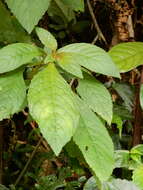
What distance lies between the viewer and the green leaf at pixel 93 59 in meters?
0.75

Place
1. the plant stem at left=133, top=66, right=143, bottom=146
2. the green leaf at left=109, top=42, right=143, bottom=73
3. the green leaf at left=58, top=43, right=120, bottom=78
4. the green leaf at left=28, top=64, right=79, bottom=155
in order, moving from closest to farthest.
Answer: the green leaf at left=28, top=64, right=79, bottom=155 → the green leaf at left=58, top=43, right=120, bottom=78 → the green leaf at left=109, top=42, right=143, bottom=73 → the plant stem at left=133, top=66, right=143, bottom=146

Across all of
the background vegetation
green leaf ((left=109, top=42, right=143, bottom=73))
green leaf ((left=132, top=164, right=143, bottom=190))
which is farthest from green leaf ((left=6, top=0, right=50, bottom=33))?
green leaf ((left=132, top=164, right=143, bottom=190))

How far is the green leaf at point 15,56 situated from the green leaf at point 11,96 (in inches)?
Answer: 1.4

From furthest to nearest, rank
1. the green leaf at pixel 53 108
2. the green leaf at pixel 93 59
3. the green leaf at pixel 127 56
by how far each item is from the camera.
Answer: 1. the green leaf at pixel 127 56
2. the green leaf at pixel 93 59
3. the green leaf at pixel 53 108

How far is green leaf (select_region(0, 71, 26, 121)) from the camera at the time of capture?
2.40 feet

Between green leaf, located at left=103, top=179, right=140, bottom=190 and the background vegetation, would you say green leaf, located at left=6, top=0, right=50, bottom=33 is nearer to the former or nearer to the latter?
the background vegetation

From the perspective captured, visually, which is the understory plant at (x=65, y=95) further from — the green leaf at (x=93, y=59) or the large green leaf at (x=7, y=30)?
the large green leaf at (x=7, y=30)

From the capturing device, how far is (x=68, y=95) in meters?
0.69

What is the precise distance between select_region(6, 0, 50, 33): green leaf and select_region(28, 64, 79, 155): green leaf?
136 millimetres

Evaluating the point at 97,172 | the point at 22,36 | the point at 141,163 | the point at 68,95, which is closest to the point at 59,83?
the point at 68,95

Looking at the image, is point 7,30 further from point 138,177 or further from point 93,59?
point 138,177

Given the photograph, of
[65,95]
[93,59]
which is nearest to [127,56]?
[93,59]

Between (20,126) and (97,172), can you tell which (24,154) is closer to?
(20,126)

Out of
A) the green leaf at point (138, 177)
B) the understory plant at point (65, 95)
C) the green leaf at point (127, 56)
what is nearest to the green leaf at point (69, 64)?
the understory plant at point (65, 95)
